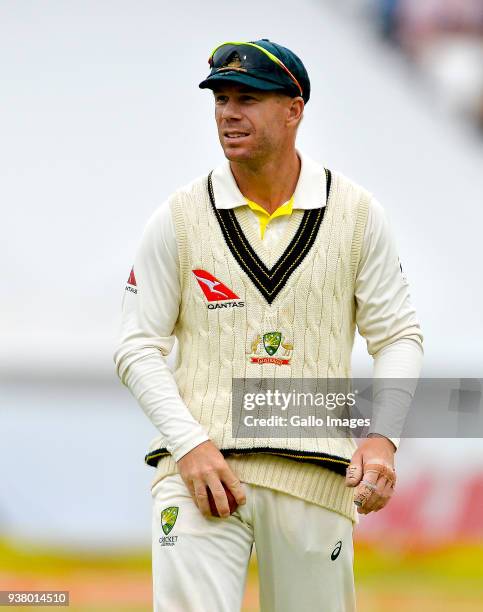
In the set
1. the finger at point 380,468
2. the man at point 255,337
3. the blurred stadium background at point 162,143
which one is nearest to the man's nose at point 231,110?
the man at point 255,337

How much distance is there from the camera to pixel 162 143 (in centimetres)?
795

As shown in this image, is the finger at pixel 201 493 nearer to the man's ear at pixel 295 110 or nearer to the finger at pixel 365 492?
the finger at pixel 365 492

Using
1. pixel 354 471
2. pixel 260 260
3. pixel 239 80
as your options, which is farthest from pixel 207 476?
pixel 239 80

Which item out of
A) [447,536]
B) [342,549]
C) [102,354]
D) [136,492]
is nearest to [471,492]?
[447,536]

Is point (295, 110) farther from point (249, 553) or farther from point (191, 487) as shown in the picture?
point (249, 553)

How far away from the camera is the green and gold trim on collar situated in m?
2.95

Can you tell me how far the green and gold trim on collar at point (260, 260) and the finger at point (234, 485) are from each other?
0.36m

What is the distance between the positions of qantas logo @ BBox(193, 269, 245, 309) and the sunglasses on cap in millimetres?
405

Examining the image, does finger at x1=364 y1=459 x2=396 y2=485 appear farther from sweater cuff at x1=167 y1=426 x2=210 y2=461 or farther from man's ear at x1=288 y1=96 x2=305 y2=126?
man's ear at x1=288 y1=96 x2=305 y2=126

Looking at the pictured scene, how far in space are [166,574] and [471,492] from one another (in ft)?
12.3

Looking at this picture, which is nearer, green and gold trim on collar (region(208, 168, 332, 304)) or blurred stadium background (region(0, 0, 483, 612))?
green and gold trim on collar (region(208, 168, 332, 304))

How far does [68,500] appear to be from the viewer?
6.41m

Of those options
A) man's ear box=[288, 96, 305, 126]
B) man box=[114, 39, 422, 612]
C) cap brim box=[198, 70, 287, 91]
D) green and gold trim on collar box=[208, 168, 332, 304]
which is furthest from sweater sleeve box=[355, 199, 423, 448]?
cap brim box=[198, 70, 287, 91]

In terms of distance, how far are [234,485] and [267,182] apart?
63 centimetres
